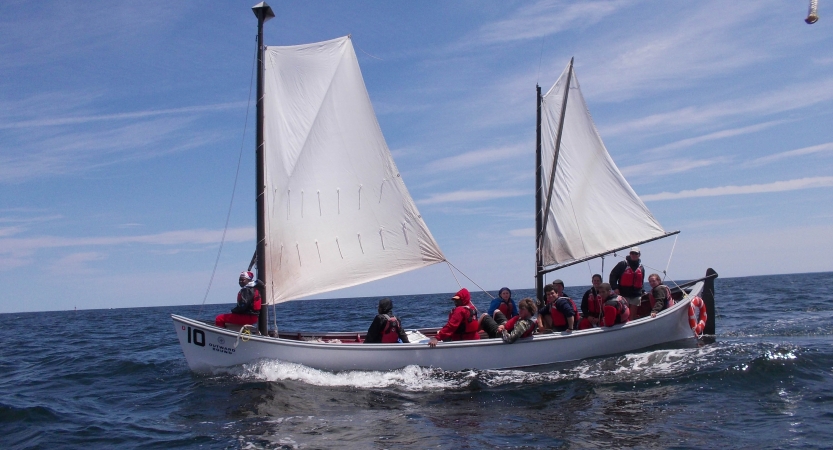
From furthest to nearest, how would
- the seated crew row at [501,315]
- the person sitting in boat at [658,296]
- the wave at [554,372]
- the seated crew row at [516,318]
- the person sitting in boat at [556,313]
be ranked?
the person sitting in boat at [658,296]
the person sitting in boat at [556,313]
the seated crew row at [501,315]
the seated crew row at [516,318]
the wave at [554,372]

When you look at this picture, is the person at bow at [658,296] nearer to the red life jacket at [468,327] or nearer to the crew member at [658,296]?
the crew member at [658,296]

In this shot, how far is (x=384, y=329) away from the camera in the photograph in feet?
42.9

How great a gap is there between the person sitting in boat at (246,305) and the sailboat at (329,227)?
0.62 ft

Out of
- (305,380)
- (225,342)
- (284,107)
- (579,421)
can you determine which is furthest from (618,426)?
(284,107)

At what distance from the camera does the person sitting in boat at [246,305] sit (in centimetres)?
1308

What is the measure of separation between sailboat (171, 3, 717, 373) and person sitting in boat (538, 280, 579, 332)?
410 mm

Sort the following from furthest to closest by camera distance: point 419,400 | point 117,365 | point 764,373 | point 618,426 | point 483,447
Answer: point 117,365 < point 764,373 < point 419,400 < point 618,426 < point 483,447

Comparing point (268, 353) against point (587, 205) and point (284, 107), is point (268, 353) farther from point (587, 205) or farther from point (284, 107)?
point (587, 205)

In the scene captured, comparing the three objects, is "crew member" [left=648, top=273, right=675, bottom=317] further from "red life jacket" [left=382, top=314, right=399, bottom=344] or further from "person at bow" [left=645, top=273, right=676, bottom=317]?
"red life jacket" [left=382, top=314, right=399, bottom=344]

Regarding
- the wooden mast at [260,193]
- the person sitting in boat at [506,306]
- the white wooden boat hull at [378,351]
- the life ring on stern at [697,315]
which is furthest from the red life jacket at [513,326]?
the wooden mast at [260,193]

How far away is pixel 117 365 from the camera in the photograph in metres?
16.7

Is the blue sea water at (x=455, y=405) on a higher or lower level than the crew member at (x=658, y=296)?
lower

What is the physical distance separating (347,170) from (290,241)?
2.03 m

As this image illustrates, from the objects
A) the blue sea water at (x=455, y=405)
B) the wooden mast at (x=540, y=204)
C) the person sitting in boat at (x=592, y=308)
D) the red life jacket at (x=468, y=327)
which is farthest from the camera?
the wooden mast at (x=540, y=204)
